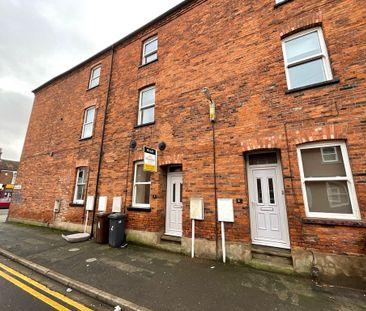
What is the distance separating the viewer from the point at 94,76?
37.9 ft

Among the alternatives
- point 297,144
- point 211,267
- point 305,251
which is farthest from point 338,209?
point 211,267

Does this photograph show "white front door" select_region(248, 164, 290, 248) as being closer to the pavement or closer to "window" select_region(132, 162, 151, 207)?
the pavement

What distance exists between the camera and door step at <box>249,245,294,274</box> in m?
4.61

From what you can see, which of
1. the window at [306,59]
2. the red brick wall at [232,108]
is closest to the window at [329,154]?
the red brick wall at [232,108]

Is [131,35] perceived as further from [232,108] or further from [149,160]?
[149,160]

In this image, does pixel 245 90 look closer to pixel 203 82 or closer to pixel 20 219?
pixel 203 82

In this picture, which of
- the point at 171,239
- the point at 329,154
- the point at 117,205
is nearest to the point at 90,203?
the point at 117,205

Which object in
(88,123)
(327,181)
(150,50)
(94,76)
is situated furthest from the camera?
(94,76)

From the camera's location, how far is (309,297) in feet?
11.6

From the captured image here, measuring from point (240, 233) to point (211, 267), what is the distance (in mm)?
1225

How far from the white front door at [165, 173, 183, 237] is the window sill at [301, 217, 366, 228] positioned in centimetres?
395

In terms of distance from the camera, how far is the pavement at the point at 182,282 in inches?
131

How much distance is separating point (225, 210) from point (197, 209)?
901 millimetres

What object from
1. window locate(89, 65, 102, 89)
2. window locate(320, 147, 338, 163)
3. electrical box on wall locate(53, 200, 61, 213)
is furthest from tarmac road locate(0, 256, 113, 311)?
window locate(89, 65, 102, 89)
